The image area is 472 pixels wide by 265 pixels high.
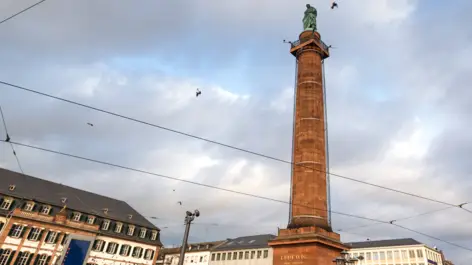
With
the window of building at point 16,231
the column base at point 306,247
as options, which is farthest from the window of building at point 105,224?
the column base at point 306,247

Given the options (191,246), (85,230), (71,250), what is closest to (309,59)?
(71,250)

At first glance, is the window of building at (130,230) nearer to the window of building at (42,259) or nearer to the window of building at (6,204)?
the window of building at (42,259)

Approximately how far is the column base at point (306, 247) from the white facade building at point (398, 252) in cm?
5115

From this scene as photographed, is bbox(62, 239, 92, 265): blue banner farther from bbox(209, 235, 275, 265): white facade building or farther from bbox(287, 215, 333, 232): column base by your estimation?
bbox(209, 235, 275, 265): white facade building

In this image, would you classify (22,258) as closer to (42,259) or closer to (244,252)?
(42,259)

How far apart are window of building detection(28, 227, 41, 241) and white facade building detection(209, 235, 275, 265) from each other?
34537 millimetres

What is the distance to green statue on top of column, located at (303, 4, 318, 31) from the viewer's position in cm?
3553

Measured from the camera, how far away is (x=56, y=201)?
50500 mm

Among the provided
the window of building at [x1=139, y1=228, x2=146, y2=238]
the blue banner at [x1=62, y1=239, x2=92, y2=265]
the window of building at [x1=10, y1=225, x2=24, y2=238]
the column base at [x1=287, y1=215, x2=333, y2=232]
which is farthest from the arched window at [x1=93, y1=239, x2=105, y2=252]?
the column base at [x1=287, y1=215, x2=333, y2=232]

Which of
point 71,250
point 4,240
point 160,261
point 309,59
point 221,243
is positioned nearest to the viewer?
point 309,59

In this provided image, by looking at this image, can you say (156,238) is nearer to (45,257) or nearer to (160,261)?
(45,257)

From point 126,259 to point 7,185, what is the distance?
802 inches

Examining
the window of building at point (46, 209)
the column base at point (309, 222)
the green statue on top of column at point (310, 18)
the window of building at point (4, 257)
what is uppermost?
the green statue on top of column at point (310, 18)

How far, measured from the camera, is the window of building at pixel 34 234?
46091mm
